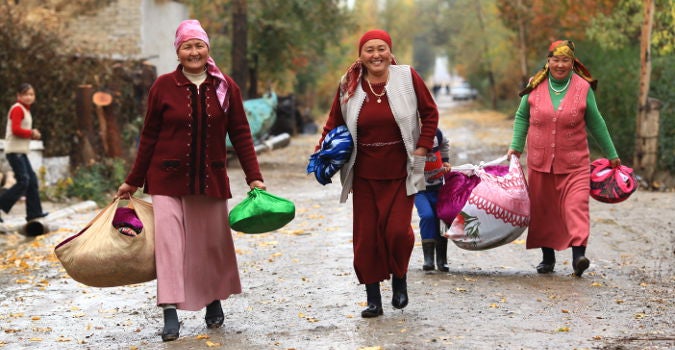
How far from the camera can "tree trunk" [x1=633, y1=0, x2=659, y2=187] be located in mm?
16266

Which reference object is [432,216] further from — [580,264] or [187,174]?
[187,174]

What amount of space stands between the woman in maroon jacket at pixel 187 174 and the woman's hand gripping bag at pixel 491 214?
7.29 feet

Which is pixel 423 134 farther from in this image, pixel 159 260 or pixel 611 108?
pixel 611 108

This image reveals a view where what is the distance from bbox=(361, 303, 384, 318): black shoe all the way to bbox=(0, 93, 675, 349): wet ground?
0.15ft

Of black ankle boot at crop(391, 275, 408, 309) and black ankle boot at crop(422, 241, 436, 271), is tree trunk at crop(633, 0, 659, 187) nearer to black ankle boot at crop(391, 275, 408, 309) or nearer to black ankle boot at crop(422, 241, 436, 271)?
black ankle boot at crop(422, 241, 436, 271)

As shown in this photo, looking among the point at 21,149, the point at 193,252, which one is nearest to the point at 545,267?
the point at 193,252

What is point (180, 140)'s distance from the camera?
645cm

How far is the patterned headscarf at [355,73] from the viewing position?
6762mm

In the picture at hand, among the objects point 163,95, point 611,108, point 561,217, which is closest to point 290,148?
point 611,108

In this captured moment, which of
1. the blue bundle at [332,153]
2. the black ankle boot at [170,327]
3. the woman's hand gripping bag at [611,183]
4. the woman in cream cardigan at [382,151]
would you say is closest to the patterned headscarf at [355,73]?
the woman in cream cardigan at [382,151]

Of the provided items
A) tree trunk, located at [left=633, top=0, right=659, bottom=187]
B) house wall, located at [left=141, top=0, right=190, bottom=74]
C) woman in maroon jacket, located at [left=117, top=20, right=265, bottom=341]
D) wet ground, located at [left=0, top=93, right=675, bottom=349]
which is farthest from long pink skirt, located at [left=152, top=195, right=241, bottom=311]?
house wall, located at [left=141, top=0, right=190, bottom=74]

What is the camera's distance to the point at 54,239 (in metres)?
12.0

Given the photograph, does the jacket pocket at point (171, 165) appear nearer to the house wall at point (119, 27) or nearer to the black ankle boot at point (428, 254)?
the black ankle boot at point (428, 254)

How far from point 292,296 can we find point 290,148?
22.2 meters
